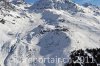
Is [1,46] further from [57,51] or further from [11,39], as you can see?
[57,51]

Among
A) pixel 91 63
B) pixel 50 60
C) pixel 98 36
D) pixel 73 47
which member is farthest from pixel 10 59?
pixel 98 36

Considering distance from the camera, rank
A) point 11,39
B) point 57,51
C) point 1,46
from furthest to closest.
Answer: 1. point 11,39
2. point 1,46
3. point 57,51

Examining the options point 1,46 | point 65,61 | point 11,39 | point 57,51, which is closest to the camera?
point 65,61

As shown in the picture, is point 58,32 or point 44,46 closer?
point 44,46

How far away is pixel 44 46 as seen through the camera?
175125 mm

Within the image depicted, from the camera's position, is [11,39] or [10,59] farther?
[11,39]

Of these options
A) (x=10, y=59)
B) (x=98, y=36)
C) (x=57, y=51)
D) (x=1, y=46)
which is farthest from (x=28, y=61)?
(x=98, y=36)

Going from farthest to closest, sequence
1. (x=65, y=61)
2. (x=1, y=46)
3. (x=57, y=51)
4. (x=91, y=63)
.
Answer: (x=1, y=46) < (x=57, y=51) < (x=65, y=61) < (x=91, y=63)

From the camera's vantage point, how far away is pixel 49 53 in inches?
6334

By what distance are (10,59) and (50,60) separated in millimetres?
21810

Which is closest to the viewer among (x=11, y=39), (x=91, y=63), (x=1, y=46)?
(x=91, y=63)

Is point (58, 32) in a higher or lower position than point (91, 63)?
lower

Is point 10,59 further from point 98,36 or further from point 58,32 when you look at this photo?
point 98,36

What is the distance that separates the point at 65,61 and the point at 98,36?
65442mm
